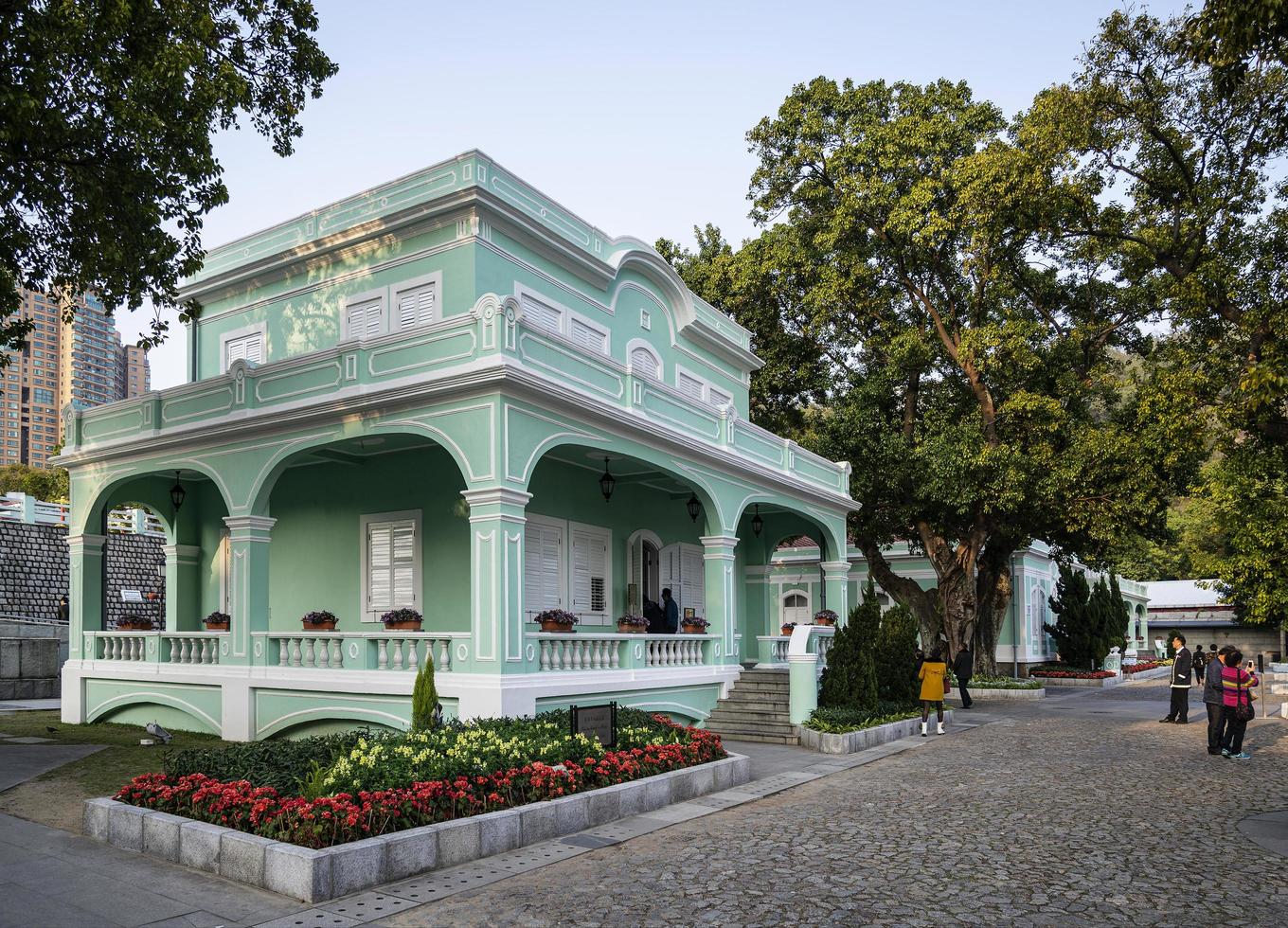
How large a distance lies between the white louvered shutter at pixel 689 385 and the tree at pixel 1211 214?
31.8 ft

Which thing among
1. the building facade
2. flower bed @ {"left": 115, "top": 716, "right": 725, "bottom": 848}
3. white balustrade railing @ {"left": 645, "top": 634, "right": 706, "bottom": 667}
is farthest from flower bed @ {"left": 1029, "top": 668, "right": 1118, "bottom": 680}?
flower bed @ {"left": 115, "top": 716, "right": 725, "bottom": 848}

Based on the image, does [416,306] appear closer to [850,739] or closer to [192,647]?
[192,647]

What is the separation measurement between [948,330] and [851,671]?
13.4 metres

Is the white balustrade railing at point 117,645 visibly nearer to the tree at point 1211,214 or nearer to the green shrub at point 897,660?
the green shrub at point 897,660

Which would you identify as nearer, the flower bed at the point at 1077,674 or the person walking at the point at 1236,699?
the person walking at the point at 1236,699

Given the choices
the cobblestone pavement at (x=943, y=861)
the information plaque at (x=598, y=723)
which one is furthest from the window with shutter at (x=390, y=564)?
the cobblestone pavement at (x=943, y=861)

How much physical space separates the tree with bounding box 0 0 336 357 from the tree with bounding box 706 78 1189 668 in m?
15.4

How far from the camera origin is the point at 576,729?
35.2ft

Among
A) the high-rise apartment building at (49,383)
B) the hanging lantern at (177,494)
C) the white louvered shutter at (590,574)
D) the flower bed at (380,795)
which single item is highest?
the high-rise apartment building at (49,383)

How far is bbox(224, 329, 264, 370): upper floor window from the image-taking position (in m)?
18.8

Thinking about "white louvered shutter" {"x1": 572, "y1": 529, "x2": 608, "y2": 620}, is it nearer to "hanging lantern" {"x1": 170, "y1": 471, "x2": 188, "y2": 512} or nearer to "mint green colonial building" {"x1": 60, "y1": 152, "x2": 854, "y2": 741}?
"mint green colonial building" {"x1": 60, "y1": 152, "x2": 854, "y2": 741}

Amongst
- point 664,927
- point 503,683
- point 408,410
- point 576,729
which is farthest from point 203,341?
point 664,927

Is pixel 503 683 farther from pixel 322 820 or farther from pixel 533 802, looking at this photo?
pixel 322 820

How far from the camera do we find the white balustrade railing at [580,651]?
1337 centimetres
